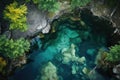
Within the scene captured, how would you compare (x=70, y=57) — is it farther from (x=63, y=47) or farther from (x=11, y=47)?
(x=11, y=47)

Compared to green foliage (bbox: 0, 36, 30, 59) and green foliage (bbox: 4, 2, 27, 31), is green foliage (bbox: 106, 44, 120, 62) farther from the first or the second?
green foliage (bbox: 4, 2, 27, 31)

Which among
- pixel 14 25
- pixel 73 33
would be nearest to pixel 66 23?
pixel 73 33

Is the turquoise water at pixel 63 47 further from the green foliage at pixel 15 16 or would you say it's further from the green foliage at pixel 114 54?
the green foliage at pixel 15 16

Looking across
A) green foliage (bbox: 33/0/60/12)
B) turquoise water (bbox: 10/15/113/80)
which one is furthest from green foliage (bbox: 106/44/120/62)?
green foliage (bbox: 33/0/60/12)

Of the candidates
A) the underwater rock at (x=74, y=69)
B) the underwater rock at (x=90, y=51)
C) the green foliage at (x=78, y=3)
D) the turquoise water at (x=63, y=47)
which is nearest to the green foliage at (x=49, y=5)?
the green foliage at (x=78, y=3)

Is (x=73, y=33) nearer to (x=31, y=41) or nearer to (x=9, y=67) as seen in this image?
(x=31, y=41)
